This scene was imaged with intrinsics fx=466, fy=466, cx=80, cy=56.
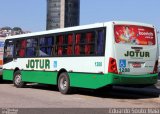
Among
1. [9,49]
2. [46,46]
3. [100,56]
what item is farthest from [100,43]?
[9,49]

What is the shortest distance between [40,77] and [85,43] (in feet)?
12.1

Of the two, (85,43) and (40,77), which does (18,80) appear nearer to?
(40,77)

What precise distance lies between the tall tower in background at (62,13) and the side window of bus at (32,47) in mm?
72001

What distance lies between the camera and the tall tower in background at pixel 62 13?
95.6 m

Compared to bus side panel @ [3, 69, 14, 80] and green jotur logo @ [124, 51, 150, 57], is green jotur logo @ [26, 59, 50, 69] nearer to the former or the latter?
bus side panel @ [3, 69, 14, 80]

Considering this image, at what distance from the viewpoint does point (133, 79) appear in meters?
16.7

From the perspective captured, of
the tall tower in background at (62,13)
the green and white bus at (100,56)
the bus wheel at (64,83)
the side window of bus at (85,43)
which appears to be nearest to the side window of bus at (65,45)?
the green and white bus at (100,56)

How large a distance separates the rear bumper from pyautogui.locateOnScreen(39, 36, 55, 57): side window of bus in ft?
13.9

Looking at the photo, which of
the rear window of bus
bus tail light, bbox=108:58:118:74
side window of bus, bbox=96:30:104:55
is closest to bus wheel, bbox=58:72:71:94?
side window of bus, bbox=96:30:104:55

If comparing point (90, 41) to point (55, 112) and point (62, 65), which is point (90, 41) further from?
point (55, 112)

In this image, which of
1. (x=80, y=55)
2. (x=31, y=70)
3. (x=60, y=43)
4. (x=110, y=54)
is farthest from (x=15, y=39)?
(x=110, y=54)

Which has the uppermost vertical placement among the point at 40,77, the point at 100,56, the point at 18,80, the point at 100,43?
the point at 100,43

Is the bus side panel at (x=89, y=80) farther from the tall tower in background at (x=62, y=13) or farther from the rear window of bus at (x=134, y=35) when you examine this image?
the tall tower in background at (x=62, y=13)

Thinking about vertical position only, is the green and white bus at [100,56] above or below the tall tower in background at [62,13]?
below
